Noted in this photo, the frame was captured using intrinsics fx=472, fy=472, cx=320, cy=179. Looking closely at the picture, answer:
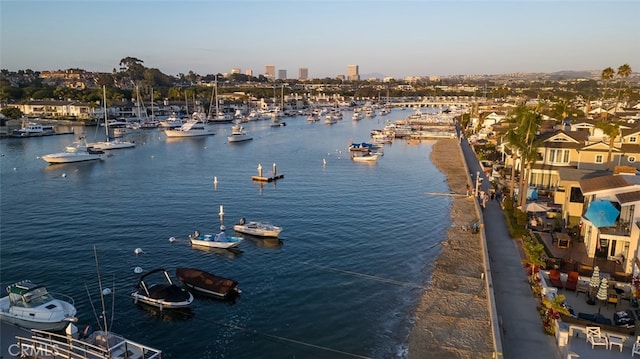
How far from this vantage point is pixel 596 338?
17.0 metres

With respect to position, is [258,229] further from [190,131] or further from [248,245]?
[190,131]

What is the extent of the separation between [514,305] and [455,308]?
3.00m

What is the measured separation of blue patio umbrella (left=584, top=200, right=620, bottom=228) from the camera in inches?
934

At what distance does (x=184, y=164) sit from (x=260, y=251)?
41.0 meters

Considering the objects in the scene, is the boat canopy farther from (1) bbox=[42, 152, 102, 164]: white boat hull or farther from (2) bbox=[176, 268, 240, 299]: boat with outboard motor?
(1) bbox=[42, 152, 102, 164]: white boat hull

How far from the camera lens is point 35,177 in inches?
2297

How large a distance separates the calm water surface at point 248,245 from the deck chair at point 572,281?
280 inches

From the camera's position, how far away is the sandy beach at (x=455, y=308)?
761 inches

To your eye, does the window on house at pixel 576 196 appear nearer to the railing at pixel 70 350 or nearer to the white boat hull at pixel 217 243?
the white boat hull at pixel 217 243

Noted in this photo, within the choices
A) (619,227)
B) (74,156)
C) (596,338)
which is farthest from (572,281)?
(74,156)

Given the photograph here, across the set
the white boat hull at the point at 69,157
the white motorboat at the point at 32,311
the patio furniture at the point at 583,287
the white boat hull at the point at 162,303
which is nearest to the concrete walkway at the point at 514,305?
the patio furniture at the point at 583,287

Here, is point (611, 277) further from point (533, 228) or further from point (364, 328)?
point (364, 328)

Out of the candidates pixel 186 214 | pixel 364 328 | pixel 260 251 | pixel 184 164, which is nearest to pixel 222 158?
pixel 184 164

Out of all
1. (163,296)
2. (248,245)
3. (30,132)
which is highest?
(30,132)
